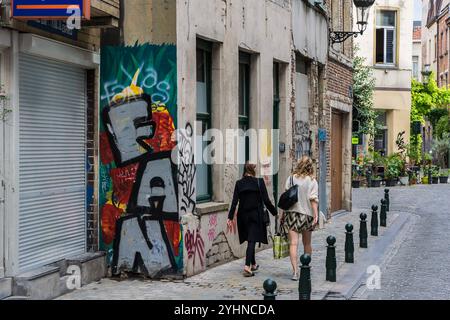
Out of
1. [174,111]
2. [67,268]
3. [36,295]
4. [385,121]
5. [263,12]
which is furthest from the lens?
[385,121]

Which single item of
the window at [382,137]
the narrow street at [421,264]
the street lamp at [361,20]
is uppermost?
the street lamp at [361,20]

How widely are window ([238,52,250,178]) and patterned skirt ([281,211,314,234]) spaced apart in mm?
2814

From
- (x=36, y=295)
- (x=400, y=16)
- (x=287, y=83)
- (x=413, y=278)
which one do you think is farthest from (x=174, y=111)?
(x=400, y=16)

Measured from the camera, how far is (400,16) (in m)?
41.0

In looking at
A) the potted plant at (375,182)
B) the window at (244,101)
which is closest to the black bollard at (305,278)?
the window at (244,101)

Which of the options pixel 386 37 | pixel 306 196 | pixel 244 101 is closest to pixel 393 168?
pixel 386 37

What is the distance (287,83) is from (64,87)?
6945 mm

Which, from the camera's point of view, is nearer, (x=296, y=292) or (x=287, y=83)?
(x=296, y=292)

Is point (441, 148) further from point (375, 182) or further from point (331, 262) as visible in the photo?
point (331, 262)

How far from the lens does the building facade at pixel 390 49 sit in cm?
4088

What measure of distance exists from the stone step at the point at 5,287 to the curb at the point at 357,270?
3.55 meters

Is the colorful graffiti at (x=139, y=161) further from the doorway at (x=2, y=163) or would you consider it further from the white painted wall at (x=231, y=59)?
the doorway at (x=2, y=163)

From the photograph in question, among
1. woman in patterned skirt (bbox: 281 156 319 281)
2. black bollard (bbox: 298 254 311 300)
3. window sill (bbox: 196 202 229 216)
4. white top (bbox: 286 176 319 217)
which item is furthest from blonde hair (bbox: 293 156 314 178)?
black bollard (bbox: 298 254 311 300)
